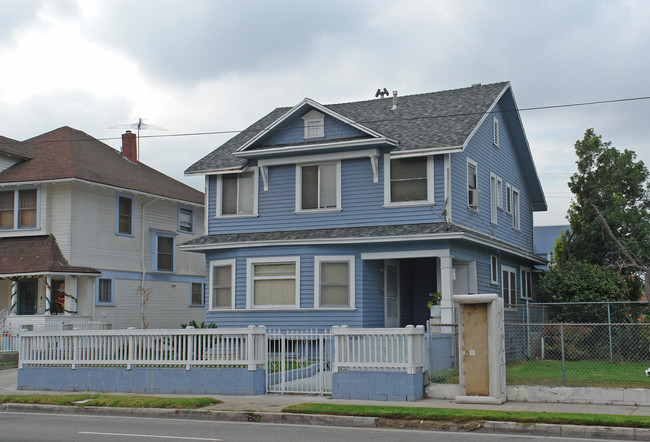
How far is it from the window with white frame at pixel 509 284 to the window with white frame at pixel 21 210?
1725cm

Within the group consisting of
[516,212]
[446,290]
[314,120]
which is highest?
[314,120]

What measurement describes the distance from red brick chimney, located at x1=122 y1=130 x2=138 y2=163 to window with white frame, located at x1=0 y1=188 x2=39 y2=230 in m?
6.93

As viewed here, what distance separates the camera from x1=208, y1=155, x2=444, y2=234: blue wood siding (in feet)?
71.8

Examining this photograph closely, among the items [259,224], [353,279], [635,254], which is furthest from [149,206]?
[635,254]

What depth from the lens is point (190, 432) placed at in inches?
485

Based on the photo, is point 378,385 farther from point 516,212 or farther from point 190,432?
point 516,212

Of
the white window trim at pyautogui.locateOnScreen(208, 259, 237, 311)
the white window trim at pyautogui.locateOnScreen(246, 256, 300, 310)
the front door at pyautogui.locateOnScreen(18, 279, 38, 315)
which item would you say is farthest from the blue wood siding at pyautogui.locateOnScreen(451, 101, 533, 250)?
the front door at pyautogui.locateOnScreen(18, 279, 38, 315)

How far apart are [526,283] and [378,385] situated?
1514cm

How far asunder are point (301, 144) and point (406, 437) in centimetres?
1293

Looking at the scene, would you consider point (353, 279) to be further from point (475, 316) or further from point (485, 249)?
point (475, 316)

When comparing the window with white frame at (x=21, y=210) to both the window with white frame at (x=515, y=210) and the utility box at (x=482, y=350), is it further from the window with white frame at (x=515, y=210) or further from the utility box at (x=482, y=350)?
the utility box at (x=482, y=350)

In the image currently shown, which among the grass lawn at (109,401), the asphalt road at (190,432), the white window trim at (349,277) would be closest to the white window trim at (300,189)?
the white window trim at (349,277)

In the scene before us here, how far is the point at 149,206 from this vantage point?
32562 mm

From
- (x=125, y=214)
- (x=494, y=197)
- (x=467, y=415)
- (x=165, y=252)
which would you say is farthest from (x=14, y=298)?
(x=467, y=415)
